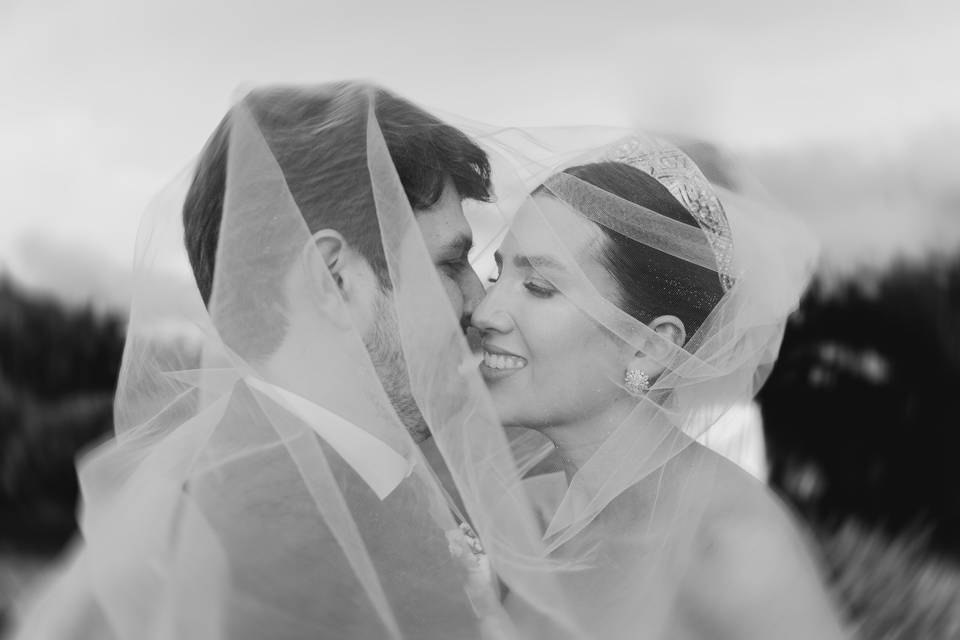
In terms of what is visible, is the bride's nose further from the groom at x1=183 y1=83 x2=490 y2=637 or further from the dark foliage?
the dark foliage

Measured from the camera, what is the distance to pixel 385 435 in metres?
1.87

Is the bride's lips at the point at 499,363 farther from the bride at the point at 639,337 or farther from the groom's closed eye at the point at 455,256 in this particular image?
the groom's closed eye at the point at 455,256

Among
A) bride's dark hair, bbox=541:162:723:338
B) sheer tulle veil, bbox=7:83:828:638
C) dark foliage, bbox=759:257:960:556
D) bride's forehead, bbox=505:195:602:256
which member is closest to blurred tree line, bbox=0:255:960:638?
dark foliage, bbox=759:257:960:556

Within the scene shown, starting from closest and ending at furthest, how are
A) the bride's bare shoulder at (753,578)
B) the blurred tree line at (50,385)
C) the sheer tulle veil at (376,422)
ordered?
the sheer tulle veil at (376,422), the bride's bare shoulder at (753,578), the blurred tree line at (50,385)

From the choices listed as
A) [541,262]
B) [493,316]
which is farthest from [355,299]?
[541,262]

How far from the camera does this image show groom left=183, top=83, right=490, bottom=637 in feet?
5.26

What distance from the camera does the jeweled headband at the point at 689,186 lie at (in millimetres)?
2100

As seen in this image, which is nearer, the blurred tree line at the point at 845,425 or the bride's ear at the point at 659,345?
the bride's ear at the point at 659,345

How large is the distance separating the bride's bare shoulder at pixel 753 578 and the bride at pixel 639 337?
1cm

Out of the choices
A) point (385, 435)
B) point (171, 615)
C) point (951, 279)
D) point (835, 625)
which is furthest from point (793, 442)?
point (171, 615)

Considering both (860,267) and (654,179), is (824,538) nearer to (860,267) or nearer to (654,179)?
(860,267)

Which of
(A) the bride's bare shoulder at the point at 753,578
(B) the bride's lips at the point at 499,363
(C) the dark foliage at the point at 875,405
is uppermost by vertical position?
(B) the bride's lips at the point at 499,363

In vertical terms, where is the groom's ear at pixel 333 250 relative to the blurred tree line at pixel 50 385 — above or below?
above

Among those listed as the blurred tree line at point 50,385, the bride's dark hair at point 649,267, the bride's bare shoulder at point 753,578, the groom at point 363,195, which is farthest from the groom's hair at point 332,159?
the blurred tree line at point 50,385
